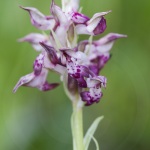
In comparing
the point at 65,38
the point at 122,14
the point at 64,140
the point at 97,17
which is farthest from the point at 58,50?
the point at 122,14

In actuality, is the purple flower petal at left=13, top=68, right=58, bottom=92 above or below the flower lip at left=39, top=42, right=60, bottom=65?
below

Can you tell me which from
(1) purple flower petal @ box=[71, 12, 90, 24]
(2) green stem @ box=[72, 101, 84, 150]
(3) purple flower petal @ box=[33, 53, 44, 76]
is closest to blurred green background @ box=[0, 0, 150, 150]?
(2) green stem @ box=[72, 101, 84, 150]

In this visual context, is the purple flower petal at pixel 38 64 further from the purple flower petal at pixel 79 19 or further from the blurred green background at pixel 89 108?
the blurred green background at pixel 89 108

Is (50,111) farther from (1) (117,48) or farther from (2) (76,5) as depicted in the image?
(2) (76,5)

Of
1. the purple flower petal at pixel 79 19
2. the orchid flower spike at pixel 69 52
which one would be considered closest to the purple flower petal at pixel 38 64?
the orchid flower spike at pixel 69 52

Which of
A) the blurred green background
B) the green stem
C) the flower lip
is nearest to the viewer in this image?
the flower lip

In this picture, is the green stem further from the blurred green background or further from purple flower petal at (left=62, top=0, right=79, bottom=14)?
the blurred green background

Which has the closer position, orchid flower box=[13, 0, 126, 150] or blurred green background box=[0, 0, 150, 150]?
orchid flower box=[13, 0, 126, 150]
